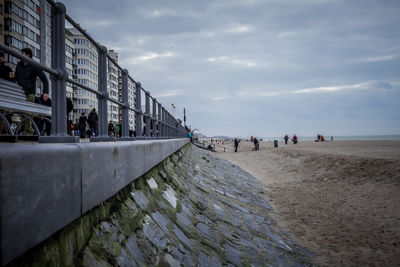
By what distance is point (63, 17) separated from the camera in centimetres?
264

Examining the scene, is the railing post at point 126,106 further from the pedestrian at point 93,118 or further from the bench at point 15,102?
the bench at point 15,102

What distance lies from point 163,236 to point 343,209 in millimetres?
8490

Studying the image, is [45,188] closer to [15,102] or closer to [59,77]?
[59,77]

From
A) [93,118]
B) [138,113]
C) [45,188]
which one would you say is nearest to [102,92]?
[93,118]

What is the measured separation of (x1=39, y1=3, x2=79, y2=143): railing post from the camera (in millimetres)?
2609

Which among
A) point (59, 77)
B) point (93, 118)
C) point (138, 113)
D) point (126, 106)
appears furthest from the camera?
point (138, 113)

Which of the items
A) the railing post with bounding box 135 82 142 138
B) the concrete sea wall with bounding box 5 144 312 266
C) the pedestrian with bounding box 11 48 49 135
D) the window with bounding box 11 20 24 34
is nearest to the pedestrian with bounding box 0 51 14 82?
the pedestrian with bounding box 11 48 49 135

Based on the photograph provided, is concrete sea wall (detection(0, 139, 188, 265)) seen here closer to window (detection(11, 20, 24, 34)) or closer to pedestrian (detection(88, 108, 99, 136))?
window (detection(11, 20, 24, 34))

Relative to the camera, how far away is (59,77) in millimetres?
2633

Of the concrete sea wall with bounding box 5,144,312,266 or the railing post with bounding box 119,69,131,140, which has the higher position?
the railing post with bounding box 119,69,131,140

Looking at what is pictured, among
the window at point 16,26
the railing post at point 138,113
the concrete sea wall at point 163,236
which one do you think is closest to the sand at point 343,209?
the concrete sea wall at point 163,236

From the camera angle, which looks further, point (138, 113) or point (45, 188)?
point (138, 113)

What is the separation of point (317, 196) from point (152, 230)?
33.2 ft

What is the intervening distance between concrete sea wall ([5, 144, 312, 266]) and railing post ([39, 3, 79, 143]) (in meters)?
0.85
